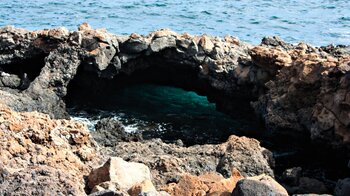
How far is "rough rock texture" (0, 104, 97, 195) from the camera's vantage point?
5.58 m

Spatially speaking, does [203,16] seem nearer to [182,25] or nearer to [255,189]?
[182,25]

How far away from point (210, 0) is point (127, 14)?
9.26 metres

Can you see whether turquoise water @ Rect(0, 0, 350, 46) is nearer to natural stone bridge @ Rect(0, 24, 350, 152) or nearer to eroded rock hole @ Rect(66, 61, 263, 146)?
eroded rock hole @ Rect(66, 61, 263, 146)

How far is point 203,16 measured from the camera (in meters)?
37.0

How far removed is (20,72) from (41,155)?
9.91 m

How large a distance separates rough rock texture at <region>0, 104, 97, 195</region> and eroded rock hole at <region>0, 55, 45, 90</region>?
7332 mm

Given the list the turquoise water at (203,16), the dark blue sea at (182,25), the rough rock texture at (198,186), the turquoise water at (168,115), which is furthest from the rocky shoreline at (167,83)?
the turquoise water at (203,16)

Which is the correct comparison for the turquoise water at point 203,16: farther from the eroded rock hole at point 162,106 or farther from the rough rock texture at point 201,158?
the rough rock texture at point 201,158

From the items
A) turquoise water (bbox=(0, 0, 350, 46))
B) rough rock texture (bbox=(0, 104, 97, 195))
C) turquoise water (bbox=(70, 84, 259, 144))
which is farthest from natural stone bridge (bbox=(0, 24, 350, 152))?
turquoise water (bbox=(0, 0, 350, 46))

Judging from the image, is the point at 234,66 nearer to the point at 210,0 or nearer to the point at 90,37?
the point at 90,37

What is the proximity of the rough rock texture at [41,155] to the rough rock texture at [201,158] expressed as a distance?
125 cm

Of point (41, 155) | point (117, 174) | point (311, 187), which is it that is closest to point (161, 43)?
point (311, 187)

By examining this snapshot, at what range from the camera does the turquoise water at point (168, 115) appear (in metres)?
15.3

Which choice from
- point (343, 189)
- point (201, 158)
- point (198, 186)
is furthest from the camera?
point (201, 158)
